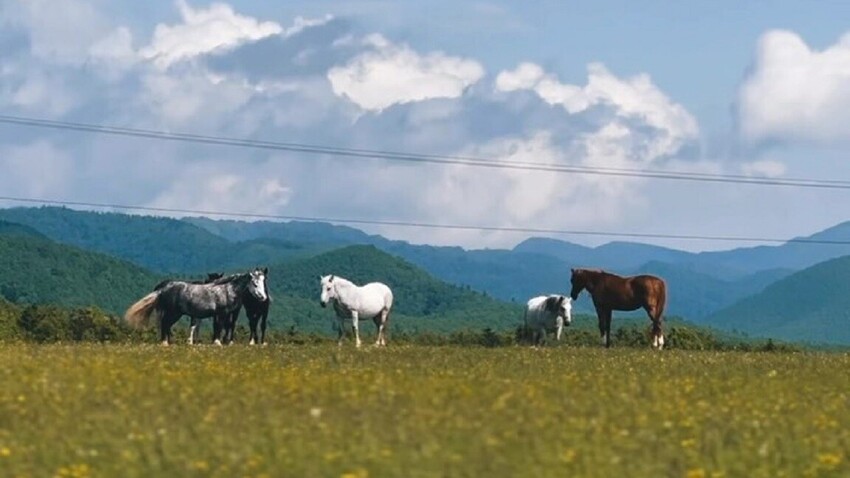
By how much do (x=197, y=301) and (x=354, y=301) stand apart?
A: 17.7ft

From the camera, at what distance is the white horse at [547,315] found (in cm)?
5212

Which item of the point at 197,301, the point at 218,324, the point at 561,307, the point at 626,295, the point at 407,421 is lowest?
the point at 407,421

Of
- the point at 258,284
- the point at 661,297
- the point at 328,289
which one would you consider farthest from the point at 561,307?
the point at 258,284

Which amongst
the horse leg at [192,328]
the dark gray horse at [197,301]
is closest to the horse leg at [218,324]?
the dark gray horse at [197,301]

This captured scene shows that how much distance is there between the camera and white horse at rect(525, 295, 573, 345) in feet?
171

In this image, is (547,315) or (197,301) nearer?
(197,301)

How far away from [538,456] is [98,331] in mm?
62423

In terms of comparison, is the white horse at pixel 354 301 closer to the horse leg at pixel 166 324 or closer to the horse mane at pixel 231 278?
the horse mane at pixel 231 278

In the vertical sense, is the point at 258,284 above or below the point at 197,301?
above

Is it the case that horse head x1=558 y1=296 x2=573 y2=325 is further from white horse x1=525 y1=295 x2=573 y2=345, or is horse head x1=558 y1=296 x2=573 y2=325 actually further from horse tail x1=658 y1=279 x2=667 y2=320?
horse tail x1=658 y1=279 x2=667 y2=320

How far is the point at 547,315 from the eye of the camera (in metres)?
52.5

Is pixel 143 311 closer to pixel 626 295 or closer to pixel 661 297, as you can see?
pixel 626 295

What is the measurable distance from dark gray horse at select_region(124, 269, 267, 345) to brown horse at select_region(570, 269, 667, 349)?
1229cm

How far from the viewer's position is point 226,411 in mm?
21797
